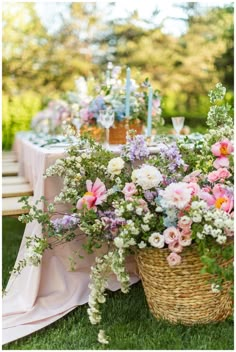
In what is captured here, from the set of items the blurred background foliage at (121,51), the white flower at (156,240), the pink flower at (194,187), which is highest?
the blurred background foliage at (121,51)

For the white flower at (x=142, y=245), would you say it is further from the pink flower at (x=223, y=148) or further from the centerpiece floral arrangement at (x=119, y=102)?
the centerpiece floral arrangement at (x=119, y=102)

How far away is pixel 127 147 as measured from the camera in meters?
2.59

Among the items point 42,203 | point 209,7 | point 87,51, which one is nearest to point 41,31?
point 87,51

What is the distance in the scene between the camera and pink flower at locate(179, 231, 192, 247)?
219 centimetres

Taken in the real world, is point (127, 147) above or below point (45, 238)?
above

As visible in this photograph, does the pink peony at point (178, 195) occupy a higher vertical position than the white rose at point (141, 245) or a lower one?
higher

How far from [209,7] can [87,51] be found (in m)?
2.42

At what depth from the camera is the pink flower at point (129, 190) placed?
234cm

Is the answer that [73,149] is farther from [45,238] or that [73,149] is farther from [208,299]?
[208,299]

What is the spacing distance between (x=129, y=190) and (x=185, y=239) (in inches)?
12.3

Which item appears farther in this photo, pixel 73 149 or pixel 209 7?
pixel 209 7

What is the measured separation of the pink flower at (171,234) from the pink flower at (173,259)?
56 millimetres

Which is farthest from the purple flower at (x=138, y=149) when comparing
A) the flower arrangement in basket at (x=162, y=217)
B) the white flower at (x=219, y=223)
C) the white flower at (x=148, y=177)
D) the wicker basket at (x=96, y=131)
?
the wicker basket at (x=96, y=131)

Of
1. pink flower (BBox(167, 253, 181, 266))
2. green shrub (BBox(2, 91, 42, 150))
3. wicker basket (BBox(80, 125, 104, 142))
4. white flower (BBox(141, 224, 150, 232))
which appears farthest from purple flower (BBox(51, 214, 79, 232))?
green shrub (BBox(2, 91, 42, 150))
